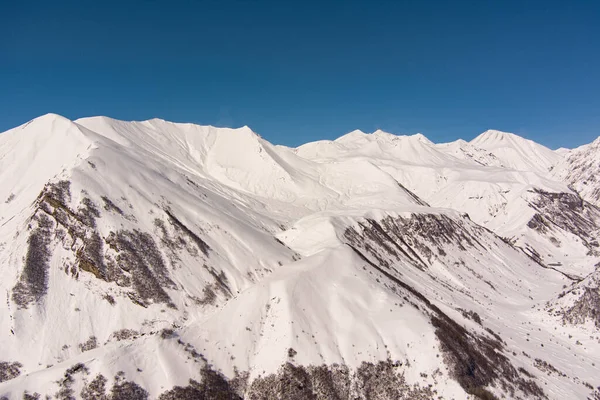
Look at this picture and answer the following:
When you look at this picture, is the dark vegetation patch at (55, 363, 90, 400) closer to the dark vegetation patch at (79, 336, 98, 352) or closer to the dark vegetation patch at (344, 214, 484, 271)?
the dark vegetation patch at (79, 336, 98, 352)

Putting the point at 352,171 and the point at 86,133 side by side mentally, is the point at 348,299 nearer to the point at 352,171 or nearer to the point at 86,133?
the point at 86,133

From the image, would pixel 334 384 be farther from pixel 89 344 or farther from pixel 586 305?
pixel 586 305

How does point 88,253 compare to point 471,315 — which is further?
point 471,315

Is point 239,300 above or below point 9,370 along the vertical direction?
below

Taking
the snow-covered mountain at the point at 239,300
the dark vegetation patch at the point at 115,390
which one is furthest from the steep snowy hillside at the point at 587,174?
the dark vegetation patch at the point at 115,390

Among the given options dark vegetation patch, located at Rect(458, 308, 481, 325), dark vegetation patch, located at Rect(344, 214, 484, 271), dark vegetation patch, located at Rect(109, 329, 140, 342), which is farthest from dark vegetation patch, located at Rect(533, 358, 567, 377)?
dark vegetation patch, located at Rect(109, 329, 140, 342)

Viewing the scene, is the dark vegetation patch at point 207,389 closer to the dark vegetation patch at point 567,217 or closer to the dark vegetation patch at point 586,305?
the dark vegetation patch at point 586,305

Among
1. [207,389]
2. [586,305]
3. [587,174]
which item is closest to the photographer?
[207,389]

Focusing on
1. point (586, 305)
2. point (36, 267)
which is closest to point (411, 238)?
point (586, 305)
